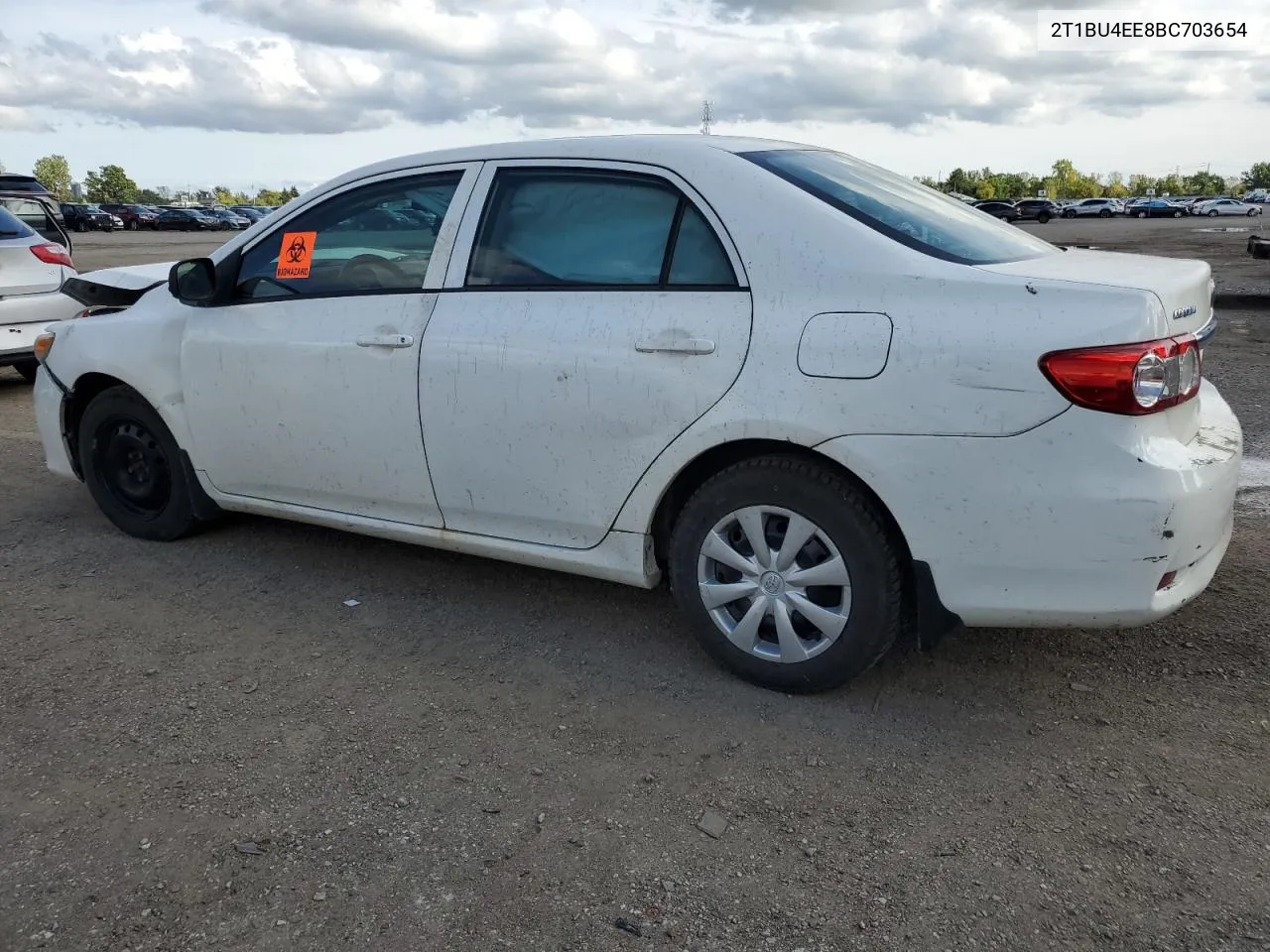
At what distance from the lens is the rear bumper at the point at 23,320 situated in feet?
25.7

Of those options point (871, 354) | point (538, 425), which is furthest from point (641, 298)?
point (871, 354)

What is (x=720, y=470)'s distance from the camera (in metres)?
3.31

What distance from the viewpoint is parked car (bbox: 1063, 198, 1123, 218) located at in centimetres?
7156

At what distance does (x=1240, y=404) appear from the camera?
22.6ft

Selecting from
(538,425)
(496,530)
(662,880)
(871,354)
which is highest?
(871,354)

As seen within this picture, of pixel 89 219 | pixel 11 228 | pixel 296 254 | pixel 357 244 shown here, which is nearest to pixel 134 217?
pixel 89 219

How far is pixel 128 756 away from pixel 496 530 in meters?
1.33

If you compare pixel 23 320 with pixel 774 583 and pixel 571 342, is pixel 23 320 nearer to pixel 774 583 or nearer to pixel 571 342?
pixel 571 342

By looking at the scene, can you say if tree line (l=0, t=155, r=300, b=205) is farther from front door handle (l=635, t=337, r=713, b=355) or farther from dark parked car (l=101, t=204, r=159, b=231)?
front door handle (l=635, t=337, r=713, b=355)

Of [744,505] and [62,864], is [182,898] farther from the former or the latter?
[744,505]

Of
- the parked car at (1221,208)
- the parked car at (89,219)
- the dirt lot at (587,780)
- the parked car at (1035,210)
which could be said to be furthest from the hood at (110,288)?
the parked car at (1221,208)

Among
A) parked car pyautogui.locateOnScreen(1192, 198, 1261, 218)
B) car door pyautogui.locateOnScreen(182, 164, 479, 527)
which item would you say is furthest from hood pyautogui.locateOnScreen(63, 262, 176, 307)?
parked car pyautogui.locateOnScreen(1192, 198, 1261, 218)

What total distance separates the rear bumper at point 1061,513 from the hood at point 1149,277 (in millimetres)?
328

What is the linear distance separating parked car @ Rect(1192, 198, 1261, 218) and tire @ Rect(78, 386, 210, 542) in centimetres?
7331
